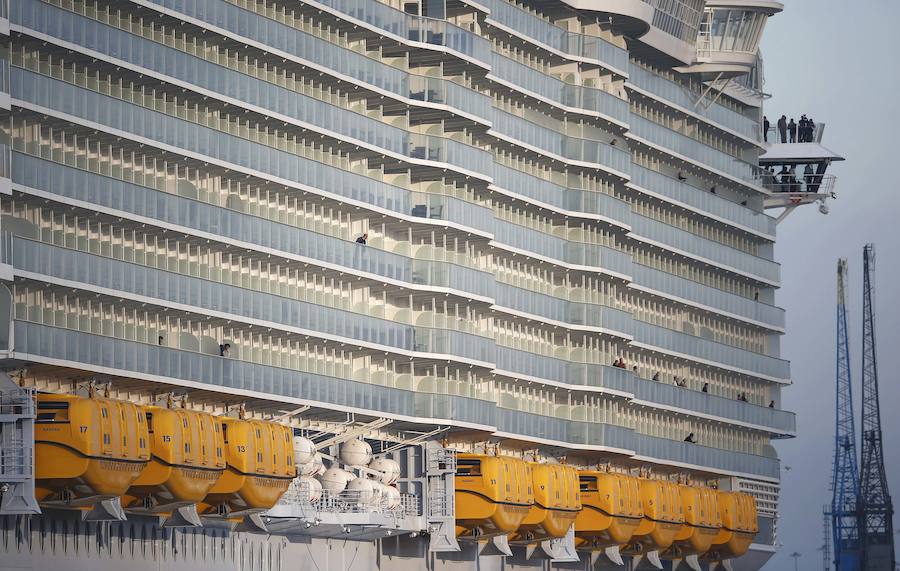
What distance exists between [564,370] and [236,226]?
1362 inches

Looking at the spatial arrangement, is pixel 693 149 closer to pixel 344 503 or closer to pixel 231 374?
pixel 344 503

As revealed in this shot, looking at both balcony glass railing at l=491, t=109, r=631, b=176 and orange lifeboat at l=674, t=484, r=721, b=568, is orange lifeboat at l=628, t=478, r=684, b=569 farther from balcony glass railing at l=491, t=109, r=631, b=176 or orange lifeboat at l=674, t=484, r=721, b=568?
balcony glass railing at l=491, t=109, r=631, b=176

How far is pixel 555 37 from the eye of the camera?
136m

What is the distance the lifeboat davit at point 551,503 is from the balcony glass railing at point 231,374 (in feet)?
15.6

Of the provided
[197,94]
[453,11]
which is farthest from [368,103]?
[197,94]

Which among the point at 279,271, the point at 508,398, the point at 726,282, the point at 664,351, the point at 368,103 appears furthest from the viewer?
the point at 726,282

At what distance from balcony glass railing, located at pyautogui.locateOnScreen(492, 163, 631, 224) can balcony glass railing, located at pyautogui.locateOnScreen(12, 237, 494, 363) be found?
9935 millimetres

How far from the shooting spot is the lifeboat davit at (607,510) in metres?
133

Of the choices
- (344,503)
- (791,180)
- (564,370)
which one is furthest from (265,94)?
(791,180)

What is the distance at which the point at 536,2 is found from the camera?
13638 centimetres

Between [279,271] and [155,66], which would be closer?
[155,66]

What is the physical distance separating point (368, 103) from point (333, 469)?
59.1 feet

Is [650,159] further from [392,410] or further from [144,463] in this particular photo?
[144,463]

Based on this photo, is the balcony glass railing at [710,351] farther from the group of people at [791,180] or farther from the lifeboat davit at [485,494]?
the lifeboat davit at [485,494]
